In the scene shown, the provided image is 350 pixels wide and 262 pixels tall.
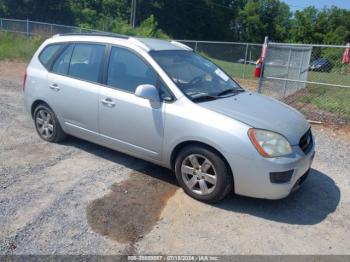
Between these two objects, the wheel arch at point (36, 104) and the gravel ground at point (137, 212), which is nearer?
the gravel ground at point (137, 212)

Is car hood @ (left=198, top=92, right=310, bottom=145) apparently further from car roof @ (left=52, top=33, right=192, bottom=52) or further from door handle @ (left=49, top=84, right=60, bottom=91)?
door handle @ (left=49, top=84, right=60, bottom=91)

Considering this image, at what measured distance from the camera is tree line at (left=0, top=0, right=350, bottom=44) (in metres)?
35.4

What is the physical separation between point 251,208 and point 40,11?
118 ft

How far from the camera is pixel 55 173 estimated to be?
15.5ft

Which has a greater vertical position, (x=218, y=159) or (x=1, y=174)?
(x=218, y=159)

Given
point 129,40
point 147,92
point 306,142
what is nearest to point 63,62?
point 129,40

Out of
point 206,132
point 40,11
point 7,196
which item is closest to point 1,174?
point 7,196

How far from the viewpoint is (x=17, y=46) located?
57.9 feet

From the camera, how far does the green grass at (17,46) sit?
54.1 ft

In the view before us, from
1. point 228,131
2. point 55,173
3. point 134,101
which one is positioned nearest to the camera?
point 228,131

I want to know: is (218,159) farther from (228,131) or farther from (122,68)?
(122,68)

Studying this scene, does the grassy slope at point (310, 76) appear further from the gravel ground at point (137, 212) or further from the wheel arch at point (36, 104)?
the wheel arch at point (36, 104)

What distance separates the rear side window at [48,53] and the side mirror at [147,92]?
2027mm

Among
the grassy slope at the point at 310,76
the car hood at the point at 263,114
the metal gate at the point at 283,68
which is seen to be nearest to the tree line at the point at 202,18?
the grassy slope at the point at 310,76
